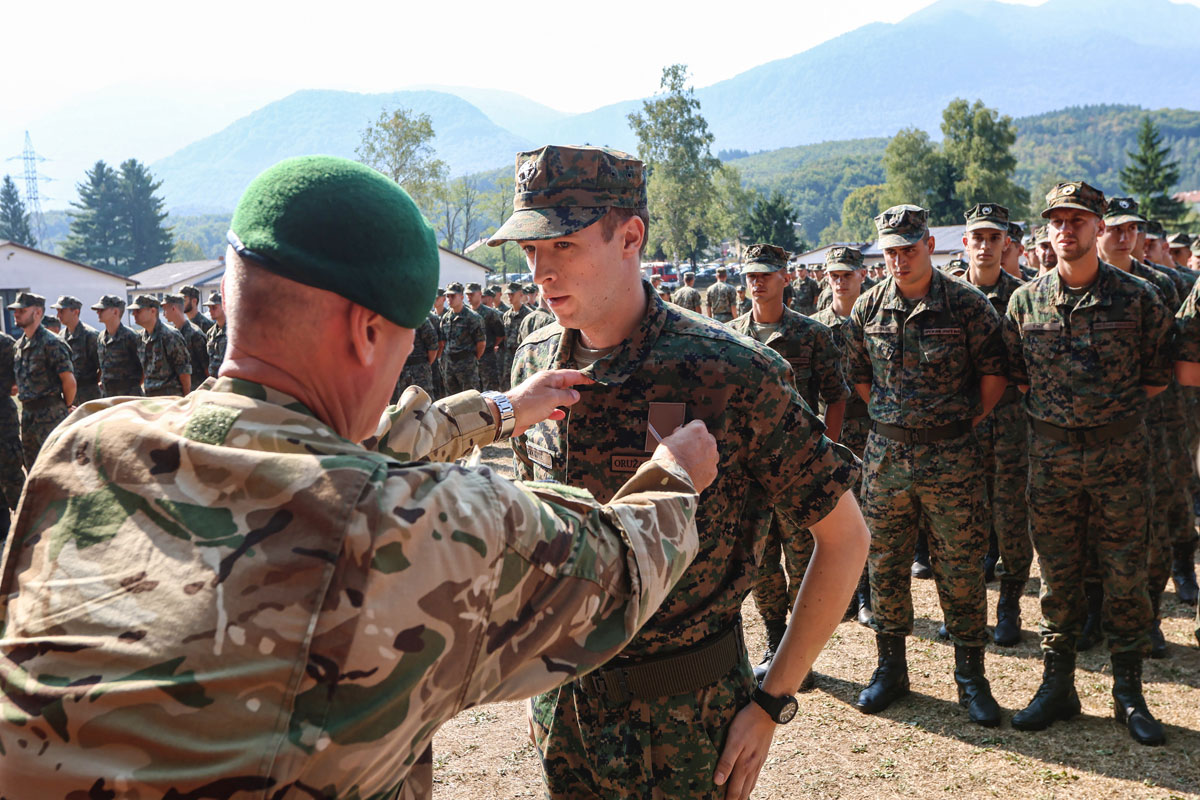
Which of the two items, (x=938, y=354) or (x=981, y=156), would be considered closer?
(x=938, y=354)

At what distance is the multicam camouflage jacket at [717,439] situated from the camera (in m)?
2.01

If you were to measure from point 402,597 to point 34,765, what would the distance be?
1.45 feet

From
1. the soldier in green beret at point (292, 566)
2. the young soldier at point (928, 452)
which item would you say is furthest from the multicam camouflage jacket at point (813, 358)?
the soldier in green beret at point (292, 566)

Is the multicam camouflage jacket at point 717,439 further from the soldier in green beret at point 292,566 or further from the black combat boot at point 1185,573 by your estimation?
the black combat boot at point 1185,573

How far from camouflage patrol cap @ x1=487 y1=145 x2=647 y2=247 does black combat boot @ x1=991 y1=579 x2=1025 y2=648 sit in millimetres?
5041

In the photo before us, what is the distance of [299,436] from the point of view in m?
1.11

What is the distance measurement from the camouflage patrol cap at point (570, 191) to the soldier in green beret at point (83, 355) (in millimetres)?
11231

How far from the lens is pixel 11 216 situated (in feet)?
260

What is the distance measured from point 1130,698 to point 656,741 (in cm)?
381

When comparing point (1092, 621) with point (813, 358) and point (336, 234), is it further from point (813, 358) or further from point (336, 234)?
→ point (336, 234)

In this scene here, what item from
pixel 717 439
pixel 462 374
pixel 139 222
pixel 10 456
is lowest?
pixel 462 374

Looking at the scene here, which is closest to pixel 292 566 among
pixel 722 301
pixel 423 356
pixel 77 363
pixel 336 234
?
pixel 336 234

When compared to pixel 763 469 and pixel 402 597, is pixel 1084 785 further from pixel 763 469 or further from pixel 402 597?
pixel 402 597

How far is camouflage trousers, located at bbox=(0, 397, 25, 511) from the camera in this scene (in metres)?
9.52
